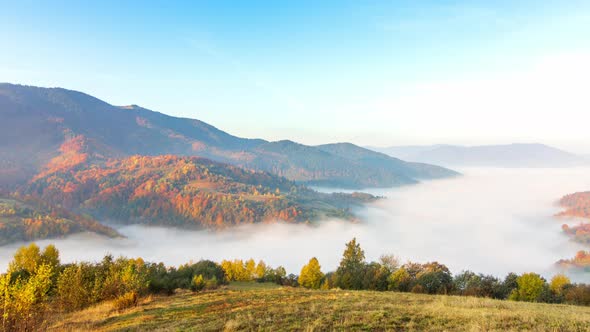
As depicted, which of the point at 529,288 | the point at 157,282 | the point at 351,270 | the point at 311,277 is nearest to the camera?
the point at 157,282

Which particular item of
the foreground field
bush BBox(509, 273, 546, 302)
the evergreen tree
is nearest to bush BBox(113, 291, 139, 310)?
the foreground field

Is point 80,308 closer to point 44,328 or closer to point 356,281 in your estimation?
point 44,328

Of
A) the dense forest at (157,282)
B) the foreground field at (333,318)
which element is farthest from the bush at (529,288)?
the foreground field at (333,318)

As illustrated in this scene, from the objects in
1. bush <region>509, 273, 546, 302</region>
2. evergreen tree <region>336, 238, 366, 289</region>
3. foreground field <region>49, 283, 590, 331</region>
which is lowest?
evergreen tree <region>336, 238, 366, 289</region>

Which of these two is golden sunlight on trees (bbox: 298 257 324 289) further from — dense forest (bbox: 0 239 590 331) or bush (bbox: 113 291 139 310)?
bush (bbox: 113 291 139 310)

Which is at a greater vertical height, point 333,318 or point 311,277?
point 333,318

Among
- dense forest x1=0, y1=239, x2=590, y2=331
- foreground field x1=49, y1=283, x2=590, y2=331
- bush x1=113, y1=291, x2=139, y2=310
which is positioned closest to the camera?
foreground field x1=49, y1=283, x2=590, y2=331

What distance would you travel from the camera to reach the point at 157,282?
56.2m

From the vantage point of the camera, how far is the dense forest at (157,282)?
74.2 feet

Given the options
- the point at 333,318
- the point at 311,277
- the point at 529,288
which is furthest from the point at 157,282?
the point at 529,288

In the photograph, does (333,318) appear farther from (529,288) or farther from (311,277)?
(311,277)

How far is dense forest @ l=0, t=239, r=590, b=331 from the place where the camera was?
891 inches

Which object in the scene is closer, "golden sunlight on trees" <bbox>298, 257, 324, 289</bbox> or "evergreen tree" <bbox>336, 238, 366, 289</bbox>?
"evergreen tree" <bbox>336, 238, 366, 289</bbox>

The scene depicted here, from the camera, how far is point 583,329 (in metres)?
16.4
